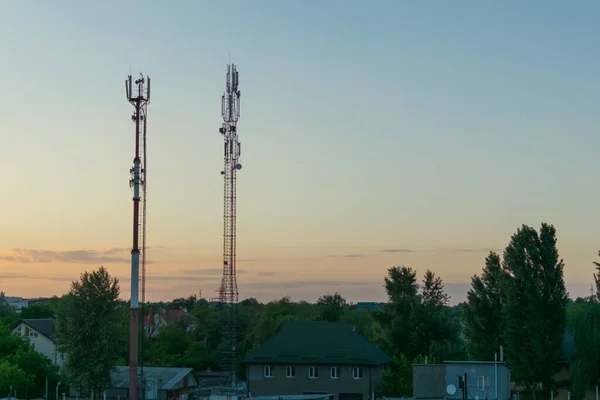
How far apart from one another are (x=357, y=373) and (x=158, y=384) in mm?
22322

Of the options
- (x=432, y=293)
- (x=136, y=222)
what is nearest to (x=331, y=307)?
(x=432, y=293)

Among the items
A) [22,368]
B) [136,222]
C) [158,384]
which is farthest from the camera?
[158,384]

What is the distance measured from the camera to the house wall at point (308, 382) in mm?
71625

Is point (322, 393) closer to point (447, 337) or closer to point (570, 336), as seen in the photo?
point (447, 337)

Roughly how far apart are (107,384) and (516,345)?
37699mm

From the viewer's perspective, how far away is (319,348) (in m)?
74.3

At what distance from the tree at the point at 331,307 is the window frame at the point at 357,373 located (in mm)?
39964

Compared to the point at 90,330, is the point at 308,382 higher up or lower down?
lower down

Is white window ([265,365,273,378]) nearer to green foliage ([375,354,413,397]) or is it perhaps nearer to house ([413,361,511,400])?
green foliage ([375,354,413,397])

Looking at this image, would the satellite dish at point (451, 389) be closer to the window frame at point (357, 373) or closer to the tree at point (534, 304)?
the tree at point (534, 304)

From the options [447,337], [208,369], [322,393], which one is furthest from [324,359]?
[208,369]

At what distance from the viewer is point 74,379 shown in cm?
7494

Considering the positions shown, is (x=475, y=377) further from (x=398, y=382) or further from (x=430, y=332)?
(x=430, y=332)

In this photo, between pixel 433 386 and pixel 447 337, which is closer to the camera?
pixel 433 386
